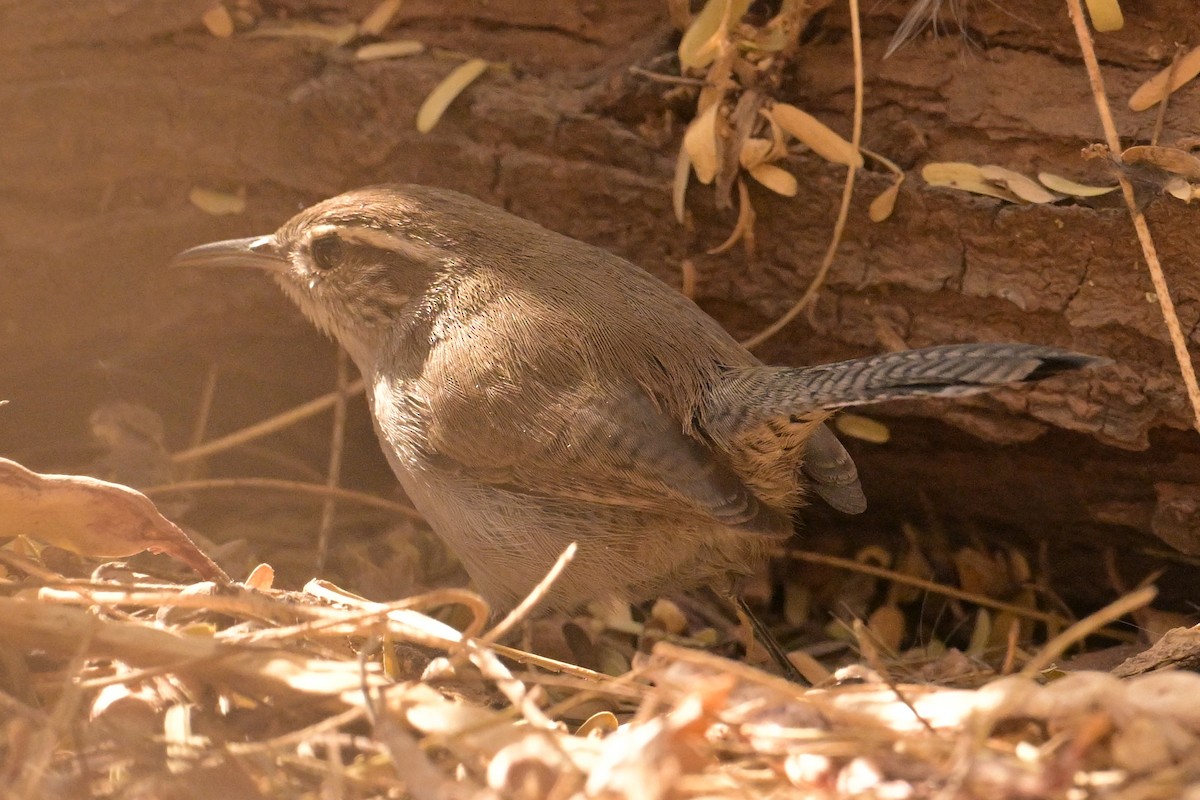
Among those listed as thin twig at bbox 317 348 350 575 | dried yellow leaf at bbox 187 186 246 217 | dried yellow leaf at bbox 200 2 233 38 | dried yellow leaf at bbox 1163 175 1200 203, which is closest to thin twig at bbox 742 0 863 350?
dried yellow leaf at bbox 1163 175 1200 203

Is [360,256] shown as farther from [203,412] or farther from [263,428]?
[203,412]

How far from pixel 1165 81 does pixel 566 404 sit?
205cm

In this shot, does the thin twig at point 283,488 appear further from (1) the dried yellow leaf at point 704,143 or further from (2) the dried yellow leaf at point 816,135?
(2) the dried yellow leaf at point 816,135

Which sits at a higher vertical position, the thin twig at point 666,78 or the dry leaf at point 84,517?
the thin twig at point 666,78

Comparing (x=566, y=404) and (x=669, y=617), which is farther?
(x=669, y=617)

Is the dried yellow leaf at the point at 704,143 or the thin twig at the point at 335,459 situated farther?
the thin twig at the point at 335,459

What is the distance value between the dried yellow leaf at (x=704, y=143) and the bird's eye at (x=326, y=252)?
49.0 inches

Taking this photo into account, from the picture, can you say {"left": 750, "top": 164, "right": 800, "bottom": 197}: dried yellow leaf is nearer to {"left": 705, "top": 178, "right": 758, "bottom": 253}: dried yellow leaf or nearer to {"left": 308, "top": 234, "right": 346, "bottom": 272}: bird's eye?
{"left": 705, "top": 178, "right": 758, "bottom": 253}: dried yellow leaf

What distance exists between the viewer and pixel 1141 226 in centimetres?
328

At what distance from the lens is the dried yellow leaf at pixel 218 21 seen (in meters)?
4.05

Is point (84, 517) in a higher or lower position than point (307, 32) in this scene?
lower

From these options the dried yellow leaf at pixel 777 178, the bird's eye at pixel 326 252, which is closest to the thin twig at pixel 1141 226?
the dried yellow leaf at pixel 777 178

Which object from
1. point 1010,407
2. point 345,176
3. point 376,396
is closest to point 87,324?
point 345,176

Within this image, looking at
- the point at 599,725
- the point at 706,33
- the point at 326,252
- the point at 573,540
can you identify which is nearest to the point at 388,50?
the point at 326,252
